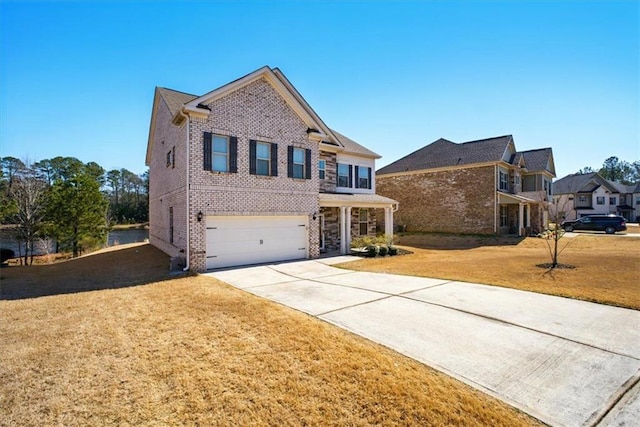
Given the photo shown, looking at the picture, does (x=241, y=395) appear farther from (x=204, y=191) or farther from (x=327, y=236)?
(x=327, y=236)

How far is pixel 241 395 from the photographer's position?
349 cm

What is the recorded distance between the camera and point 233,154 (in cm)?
1230

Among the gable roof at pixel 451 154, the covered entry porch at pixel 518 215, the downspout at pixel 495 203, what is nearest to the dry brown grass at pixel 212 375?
the downspout at pixel 495 203

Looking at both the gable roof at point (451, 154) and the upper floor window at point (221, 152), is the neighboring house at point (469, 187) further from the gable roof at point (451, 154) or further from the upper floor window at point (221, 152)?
the upper floor window at point (221, 152)

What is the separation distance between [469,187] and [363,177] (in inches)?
436

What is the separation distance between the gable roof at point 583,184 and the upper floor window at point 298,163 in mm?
52131

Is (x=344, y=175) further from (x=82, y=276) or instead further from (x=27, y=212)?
(x=27, y=212)

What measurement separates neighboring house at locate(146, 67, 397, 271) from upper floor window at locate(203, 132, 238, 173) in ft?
0.13

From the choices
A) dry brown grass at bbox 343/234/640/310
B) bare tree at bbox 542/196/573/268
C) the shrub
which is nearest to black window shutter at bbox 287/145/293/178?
dry brown grass at bbox 343/234/640/310

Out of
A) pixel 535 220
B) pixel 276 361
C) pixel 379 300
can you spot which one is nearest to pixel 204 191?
pixel 379 300

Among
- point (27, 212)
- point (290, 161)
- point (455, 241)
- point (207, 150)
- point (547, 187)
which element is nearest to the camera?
point (207, 150)

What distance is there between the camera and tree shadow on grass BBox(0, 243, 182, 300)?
8.86 meters

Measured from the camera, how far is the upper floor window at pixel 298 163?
14008 mm

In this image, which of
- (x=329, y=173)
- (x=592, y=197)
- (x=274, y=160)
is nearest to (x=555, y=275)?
(x=274, y=160)
